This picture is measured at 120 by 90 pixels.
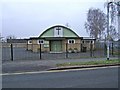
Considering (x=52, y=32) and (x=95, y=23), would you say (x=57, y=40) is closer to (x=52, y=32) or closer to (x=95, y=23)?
(x=52, y=32)

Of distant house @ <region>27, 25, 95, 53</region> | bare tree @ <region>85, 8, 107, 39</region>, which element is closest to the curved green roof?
distant house @ <region>27, 25, 95, 53</region>

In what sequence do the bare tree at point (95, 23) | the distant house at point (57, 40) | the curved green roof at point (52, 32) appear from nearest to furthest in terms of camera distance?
the distant house at point (57, 40), the curved green roof at point (52, 32), the bare tree at point (95, 23)

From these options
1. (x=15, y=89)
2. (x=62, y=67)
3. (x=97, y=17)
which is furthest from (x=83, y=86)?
(x=97, y=17)

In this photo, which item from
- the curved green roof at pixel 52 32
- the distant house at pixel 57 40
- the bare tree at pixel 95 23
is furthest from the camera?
the bare tree at pixel 95 23

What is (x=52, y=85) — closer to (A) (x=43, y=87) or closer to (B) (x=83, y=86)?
(A) (x=43, y=87)

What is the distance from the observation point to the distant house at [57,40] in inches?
1969

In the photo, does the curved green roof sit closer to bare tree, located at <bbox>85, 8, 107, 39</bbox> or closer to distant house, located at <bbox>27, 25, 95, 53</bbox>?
distant house, located at <bbox>27, 25, 95, 53</bbox>

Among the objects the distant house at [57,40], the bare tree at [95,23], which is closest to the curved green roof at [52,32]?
the distant house at [57,40]

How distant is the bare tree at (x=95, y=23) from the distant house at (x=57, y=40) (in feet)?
81.9

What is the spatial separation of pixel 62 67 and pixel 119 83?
6.98 metres

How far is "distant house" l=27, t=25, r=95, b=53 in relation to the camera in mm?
50022

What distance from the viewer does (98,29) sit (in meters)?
77.8

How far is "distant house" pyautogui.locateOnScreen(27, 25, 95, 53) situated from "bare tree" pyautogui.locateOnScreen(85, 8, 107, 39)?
2496 cm

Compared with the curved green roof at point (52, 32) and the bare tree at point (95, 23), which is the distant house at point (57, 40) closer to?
the curved green roof at point (52, 32)
